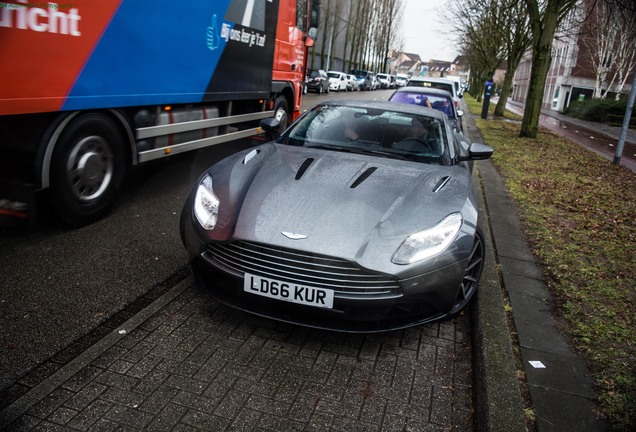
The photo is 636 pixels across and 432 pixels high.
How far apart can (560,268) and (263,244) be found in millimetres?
3067

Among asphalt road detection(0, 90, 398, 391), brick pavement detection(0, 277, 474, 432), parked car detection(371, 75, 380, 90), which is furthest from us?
parked car detection(371, 75, 380, 90)

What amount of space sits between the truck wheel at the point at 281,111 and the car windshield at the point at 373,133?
15.7 feet

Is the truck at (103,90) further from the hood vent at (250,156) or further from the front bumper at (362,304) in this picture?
the front bumper at (362,304)

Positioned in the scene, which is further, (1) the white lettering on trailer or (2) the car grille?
(1) the white lettering on trailer

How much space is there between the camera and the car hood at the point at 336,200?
9.57ft

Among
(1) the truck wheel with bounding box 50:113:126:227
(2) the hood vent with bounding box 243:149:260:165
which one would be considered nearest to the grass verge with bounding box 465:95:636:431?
(2) the hood vent with bounding box 243:149:260:165

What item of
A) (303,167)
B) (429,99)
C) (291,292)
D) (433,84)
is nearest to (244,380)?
(291,292)

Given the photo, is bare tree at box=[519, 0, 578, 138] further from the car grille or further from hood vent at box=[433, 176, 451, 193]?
the car grille

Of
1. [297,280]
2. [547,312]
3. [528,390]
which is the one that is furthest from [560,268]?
[297,280]

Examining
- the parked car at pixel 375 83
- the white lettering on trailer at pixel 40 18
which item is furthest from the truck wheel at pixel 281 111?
the parked car at pixel 375 83

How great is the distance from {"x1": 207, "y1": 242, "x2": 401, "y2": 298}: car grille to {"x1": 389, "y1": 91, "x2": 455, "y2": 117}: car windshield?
836 cm

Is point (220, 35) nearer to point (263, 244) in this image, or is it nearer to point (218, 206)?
point (218, 206)

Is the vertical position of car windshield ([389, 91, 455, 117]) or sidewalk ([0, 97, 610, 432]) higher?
car windshield ([389, 91, 455, 117])

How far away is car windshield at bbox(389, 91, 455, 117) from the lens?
10625 millimetres
